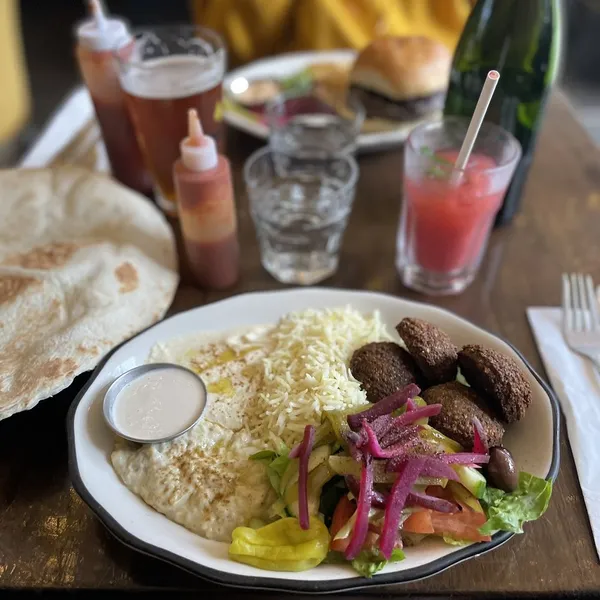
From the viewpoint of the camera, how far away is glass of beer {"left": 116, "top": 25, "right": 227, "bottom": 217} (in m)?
1.61

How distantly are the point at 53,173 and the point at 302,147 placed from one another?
0.78 meters

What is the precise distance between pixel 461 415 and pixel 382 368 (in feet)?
0.59

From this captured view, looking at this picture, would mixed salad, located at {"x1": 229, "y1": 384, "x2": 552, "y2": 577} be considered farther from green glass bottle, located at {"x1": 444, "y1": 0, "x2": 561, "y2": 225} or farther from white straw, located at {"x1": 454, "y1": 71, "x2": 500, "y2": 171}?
green glass bottle, located at {"x1": 444, "y1": 0, "x2": 561, "y2": 225}

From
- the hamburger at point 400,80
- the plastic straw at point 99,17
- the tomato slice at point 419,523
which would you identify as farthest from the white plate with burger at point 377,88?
the tomato slice at point 419,523

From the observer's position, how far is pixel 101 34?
164cm

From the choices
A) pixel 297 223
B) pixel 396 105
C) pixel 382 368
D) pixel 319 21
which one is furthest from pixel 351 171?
pixel 319 21

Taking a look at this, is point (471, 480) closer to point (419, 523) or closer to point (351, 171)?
point (419, 523)

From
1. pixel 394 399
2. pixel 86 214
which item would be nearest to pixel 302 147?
pixel 86 214

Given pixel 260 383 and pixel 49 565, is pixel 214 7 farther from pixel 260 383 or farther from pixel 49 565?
pixel 49 565

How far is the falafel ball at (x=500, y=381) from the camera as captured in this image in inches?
43.3

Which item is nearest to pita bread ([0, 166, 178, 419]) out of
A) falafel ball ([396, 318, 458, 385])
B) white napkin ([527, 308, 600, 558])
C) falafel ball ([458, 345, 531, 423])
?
falafel ball ([396, 318, 458, 385])

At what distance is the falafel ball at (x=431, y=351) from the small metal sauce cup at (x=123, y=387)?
0.43 metres

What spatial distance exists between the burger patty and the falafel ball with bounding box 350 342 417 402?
1.17m

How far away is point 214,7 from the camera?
2.80 meters
